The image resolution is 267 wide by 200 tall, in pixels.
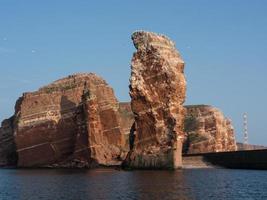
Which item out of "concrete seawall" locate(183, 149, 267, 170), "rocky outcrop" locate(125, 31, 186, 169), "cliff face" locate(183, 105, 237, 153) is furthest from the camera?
"cliff face" locate(183, 105, 237, 153)

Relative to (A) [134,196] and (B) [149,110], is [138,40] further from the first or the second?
(A) [134,196]

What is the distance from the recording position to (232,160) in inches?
4395

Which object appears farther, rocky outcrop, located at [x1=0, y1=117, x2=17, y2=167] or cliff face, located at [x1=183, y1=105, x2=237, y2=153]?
rocky outcrop, located at [x1=0, y1=117, x2=17, y2=167]

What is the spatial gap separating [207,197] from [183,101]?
5136cm

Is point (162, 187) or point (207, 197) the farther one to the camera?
point (162, 187)

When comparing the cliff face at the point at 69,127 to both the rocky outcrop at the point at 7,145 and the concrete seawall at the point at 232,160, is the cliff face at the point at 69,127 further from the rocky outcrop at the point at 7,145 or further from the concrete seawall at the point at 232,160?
the concrete seawall at the point at 232,160

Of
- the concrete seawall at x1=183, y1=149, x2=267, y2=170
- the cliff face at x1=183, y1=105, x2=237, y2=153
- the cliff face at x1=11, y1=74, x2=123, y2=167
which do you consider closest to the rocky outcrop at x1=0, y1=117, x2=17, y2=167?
the cliff face at x1=11, y1=74, x2=123, y2=167

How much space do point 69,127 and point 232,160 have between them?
58.3 meters

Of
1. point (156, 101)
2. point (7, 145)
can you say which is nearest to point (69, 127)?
point (7, 145)

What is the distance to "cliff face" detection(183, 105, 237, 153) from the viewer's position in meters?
172

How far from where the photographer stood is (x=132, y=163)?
10419 centimetres

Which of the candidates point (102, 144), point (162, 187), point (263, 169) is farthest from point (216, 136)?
point (162, 187)

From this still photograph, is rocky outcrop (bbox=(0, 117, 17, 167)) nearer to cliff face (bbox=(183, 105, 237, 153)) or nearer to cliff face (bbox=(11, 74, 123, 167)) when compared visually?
cliff face (bbox=(11, 74, 123, 167))

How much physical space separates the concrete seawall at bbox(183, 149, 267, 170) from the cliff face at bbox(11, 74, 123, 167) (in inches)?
1245
